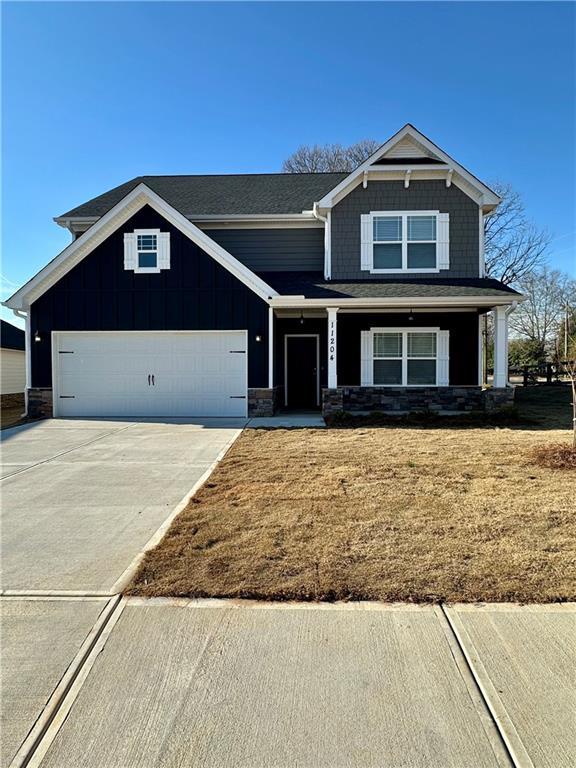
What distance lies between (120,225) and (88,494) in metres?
8.65

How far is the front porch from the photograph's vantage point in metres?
12.6

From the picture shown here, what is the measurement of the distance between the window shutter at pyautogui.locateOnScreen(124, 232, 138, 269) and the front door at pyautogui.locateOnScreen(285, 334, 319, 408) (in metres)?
4.92

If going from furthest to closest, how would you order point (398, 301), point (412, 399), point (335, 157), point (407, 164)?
point (335, 157), point (407, 164), point (412, 399), point (398, 301)

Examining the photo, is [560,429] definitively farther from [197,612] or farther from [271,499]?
[197,612]

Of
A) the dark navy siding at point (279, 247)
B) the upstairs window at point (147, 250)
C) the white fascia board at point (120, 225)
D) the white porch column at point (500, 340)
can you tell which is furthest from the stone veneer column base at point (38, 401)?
the white porch column at point (500, 340)

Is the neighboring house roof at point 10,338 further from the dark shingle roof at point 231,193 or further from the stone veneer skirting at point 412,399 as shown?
the stone veneer skirting at point 412,399

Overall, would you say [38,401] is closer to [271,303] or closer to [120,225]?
[120,225]

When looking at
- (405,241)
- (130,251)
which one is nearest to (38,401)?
(130,251)

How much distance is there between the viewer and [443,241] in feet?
43.7

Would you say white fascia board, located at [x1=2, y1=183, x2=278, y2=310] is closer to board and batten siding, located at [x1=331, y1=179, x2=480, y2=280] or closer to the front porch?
the front porch

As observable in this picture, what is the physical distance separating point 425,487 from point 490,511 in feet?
3.08

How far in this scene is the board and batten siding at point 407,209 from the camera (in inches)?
524

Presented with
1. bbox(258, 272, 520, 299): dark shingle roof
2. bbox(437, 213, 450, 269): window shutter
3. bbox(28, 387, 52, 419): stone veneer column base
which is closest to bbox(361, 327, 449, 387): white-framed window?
bbox(258, 272, 520, 299): dark shingle roof

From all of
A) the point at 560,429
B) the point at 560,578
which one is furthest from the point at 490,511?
the point at 560,429
